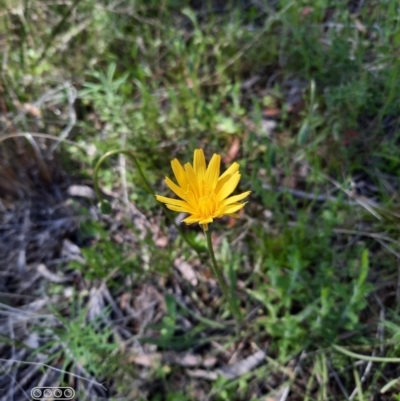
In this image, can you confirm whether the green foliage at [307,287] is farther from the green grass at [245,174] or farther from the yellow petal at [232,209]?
the yellow petal at [232,209]

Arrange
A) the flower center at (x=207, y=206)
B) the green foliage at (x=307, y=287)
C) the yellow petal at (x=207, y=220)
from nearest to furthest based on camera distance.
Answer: the yellow petal at (x=207, y=220), the flower center at (x=207, y=206), the green foliage at (x=307, y=287)

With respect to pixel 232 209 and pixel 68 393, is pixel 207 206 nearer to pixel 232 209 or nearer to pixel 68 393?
pixel 232 209

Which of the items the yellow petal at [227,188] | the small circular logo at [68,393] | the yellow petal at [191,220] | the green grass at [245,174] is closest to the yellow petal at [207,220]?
the yellow petal at [191,220]

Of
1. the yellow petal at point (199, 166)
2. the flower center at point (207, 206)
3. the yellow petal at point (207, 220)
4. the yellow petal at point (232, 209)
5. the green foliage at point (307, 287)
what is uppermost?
the yellow petal at point (199, 166)

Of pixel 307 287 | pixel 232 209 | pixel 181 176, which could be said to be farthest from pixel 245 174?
pixel 232 209

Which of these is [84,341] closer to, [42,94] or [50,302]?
[50,302]
